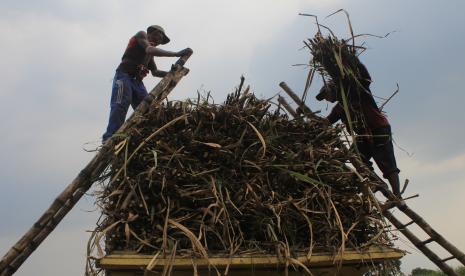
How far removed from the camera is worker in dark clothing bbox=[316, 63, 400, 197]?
15.2 feet

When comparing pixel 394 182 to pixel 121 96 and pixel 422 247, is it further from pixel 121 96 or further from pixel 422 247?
pixel 121 96

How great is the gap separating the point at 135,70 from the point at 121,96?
54cm

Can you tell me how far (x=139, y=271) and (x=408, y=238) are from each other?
2.66 metres

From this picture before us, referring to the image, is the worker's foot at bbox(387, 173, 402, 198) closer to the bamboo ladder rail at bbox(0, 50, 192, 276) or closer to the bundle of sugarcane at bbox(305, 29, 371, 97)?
the bundle of sugarcane at bbox(305, 29, 371, 97)

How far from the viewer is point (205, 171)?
9.62ft

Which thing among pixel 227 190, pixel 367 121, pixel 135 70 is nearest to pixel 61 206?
pixel 227 190

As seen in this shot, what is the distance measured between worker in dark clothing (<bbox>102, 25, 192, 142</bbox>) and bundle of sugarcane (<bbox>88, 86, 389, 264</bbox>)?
165 cm

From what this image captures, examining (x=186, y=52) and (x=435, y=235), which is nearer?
(x=435, y=235)

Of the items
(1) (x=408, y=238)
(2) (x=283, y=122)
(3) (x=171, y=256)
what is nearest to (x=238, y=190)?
(3) (x=171, y=256)

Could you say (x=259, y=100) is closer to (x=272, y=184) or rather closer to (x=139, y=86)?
(x=272, y=184)

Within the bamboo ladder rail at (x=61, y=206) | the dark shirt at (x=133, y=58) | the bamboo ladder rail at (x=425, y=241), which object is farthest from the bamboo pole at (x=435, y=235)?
the dark shirt at (x=133, y=58)

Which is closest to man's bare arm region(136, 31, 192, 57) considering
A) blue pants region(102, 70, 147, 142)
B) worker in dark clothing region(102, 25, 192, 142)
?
worker in dark clothing region(102, 25, 192, 142)

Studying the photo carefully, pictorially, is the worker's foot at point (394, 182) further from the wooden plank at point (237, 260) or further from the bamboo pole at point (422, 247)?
the wooden plank at point (237, 260)

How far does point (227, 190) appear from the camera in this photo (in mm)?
2854
